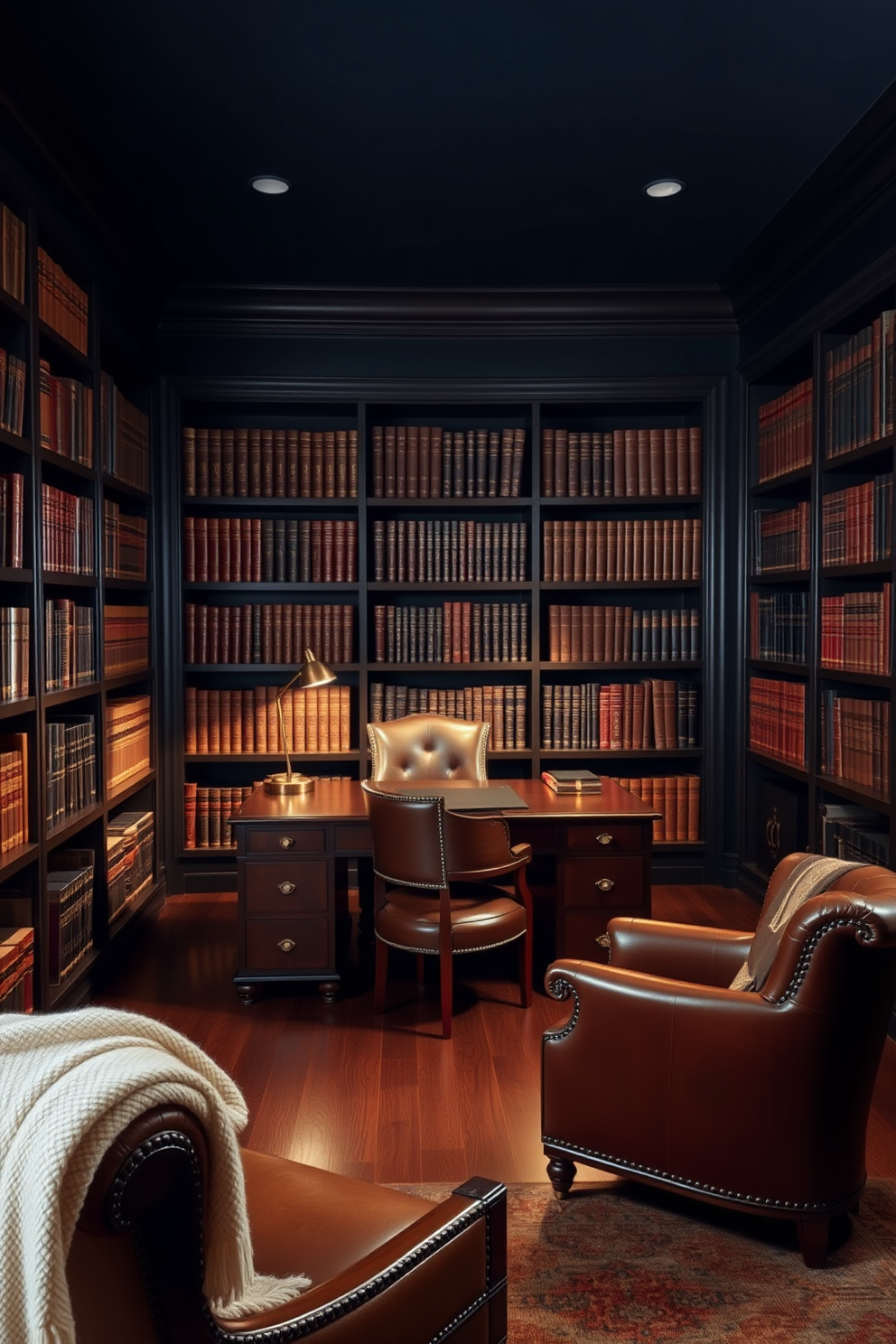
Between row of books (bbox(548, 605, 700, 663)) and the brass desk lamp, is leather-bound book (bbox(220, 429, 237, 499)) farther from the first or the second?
→ row of books (bbox(548, 605, 700, 663))

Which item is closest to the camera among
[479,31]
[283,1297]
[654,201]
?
[283,1297]

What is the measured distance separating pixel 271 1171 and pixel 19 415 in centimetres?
242

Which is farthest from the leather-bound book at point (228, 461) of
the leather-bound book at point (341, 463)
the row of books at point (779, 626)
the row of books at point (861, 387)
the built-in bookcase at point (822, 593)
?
the row of books at point (861, 387)

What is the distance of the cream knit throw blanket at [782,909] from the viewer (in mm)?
2309

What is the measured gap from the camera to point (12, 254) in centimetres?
311

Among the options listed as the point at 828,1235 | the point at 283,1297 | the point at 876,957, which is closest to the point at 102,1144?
the point at 283,1297

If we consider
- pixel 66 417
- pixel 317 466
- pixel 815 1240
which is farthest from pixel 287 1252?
pixel 317 466

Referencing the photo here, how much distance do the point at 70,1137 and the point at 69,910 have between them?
2.84 meters

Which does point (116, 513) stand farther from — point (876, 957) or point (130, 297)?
point (876, 957)

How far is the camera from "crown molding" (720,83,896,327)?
11.1ft

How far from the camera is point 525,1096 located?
9.96 feet

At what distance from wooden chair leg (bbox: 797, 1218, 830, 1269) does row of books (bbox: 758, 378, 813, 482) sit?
120 inches

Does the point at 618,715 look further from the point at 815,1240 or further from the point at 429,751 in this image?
the point at 815,1240

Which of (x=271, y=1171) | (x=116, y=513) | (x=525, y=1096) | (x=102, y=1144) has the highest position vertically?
(x=116, y=513)
